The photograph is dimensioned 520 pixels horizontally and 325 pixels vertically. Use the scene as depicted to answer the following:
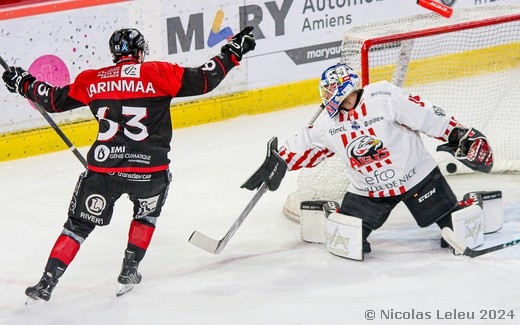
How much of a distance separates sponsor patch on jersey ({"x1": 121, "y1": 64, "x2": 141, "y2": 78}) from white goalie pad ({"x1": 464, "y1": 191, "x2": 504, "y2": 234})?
5.40 feet

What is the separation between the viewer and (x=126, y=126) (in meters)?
4.94

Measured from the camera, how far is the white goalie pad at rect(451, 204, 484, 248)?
17.3 feet

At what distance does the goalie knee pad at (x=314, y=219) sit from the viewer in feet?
18.2

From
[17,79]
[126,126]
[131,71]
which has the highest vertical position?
[131,71]

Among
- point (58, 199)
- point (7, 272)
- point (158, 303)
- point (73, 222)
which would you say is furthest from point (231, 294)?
point (58, 199)

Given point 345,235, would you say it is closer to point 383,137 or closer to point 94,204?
point 383,137

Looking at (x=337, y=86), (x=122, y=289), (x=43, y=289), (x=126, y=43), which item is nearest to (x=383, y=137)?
(x=337, y=86)

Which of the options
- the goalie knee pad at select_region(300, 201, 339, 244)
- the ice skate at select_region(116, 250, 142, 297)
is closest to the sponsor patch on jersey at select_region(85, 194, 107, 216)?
the ice skate at select_region(116, 250, 142, 297)

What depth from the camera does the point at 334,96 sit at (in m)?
5.16

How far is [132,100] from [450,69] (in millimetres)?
2733

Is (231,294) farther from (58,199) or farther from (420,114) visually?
(58,199)

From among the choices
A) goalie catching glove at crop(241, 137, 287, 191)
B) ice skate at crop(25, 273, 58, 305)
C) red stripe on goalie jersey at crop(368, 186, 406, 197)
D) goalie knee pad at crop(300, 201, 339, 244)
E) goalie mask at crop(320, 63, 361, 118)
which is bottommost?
goalie knee pad at crop(300, 201, 339, 244)

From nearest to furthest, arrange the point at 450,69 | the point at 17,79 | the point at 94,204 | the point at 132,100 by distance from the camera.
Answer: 1. the point at 132,100
2. the point at 94,204
3. the point at 17,79
4. the point at 450,69

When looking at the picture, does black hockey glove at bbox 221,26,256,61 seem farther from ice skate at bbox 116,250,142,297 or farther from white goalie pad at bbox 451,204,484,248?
white goalie pad at bbox 451,204,484,248
